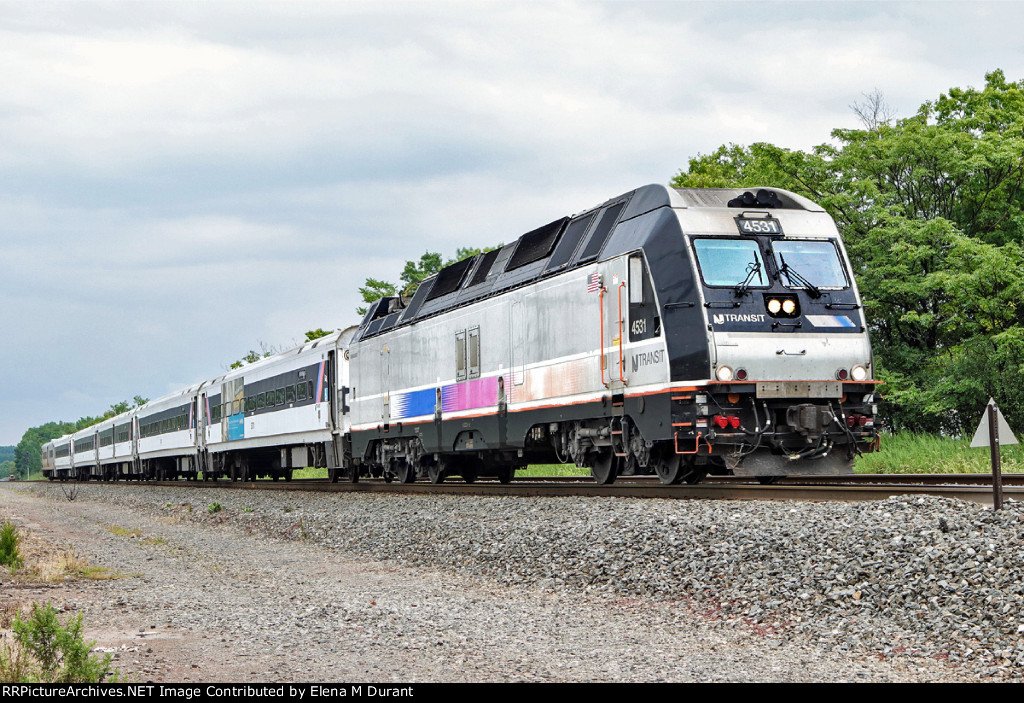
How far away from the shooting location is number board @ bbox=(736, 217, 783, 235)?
13.7m

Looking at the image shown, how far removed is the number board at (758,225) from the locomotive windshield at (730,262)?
0.56 feet

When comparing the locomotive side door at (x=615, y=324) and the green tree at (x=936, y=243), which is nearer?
the locomotive side door at (x=615, y=324)

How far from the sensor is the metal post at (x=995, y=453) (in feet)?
29.6

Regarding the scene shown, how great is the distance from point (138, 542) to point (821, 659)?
13287 millimetres

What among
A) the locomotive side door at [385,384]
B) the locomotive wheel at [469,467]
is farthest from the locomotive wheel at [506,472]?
the locomotive side door at [385,384]

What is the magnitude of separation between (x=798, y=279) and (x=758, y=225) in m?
0.91

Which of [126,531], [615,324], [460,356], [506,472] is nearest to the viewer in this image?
[615,324]

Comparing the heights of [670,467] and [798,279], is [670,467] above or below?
below

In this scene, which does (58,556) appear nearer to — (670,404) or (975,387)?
(670,404)

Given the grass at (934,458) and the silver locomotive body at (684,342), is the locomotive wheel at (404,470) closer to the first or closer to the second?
the silver locomotive body at (684,342)

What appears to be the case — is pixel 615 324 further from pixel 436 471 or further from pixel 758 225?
pixel 436 471

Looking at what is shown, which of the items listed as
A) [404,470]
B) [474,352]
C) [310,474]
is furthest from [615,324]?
[310,474]

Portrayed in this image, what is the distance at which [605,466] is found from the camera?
615 inches

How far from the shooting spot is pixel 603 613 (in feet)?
30.1
